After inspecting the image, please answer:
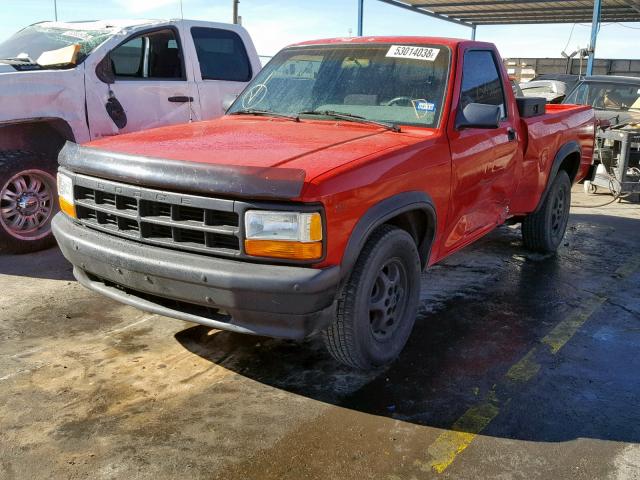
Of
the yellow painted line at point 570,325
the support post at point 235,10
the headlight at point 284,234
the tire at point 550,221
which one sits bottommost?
the yellow painted line at point 570,325

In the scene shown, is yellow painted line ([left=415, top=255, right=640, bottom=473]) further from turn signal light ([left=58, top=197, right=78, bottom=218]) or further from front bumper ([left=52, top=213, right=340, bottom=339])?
turn signal light ([left=58, top=197, right=78, bottom=218])

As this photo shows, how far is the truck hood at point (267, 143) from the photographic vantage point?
300cm

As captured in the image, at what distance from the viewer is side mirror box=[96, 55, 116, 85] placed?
19.0ft

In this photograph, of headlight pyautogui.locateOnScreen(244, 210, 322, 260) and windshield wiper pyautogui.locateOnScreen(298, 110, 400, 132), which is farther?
windshield wiper pyautogui.locateOnScreen(298, 110, 400, 132)

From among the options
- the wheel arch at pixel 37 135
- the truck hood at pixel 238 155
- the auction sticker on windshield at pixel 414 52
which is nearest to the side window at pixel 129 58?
the wheel arch at pixel 37 135

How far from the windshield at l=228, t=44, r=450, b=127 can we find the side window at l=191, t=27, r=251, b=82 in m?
2.52

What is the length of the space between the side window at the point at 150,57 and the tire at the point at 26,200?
121 cm

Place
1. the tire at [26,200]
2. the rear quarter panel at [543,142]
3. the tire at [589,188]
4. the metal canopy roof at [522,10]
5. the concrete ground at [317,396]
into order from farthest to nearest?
1. the metal canopy roof at [522,10]
2. the tire at [589,188]
3. the tire at [26,200]
4. the rear quarter panel at [543,142]
5. the concrete ground at [317,396]

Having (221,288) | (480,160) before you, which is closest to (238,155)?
(221,288)

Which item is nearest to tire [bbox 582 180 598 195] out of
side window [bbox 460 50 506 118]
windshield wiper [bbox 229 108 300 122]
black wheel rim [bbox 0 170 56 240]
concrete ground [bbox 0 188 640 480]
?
concrete ground [bbox 0 188 640 480]

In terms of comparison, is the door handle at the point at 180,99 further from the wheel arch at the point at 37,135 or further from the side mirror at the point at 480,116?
the side mirror at the point at 480,116

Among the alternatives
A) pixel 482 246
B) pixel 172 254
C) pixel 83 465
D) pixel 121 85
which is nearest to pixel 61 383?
pixel 83 465

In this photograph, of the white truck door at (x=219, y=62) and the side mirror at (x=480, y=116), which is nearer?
the side mirror at (x=480, y=116)

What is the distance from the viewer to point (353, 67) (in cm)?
416
